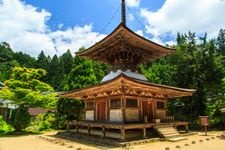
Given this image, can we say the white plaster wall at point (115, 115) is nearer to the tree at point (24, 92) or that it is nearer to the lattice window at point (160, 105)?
the lattice window at point (160, 105)

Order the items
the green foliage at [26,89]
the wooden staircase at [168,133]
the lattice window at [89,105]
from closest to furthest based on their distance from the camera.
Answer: the wooden staircase at [168,133] → the lattice window at [89,105] → the green foliage at [26,89]

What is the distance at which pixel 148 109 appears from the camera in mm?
19250

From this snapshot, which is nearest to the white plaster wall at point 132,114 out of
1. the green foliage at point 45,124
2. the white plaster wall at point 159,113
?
the white plaster wall at point 159,113

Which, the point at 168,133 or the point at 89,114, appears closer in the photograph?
the point at 168,133

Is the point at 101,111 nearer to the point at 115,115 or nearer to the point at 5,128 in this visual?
the point at 115,115

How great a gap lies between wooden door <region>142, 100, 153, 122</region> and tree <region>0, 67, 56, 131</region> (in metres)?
10.2

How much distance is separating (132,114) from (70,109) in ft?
39.0

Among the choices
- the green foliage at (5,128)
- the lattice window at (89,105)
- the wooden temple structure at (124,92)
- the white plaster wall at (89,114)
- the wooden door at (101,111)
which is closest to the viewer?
the wooden temple structure at (124,92)

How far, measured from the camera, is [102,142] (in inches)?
601

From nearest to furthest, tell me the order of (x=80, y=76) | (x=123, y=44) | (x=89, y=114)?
1. (x=123, y=44)
2. (x=89, y=114)
3. (x=80, y=76)

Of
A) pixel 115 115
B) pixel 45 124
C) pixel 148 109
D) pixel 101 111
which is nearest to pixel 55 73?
pixel 45 124

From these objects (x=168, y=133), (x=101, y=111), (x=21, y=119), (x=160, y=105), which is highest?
(x=160, y=105)

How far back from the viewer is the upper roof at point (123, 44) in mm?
17628

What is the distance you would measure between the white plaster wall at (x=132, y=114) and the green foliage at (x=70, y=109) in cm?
1124
